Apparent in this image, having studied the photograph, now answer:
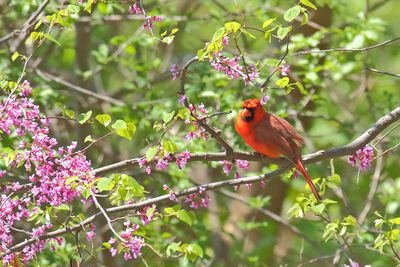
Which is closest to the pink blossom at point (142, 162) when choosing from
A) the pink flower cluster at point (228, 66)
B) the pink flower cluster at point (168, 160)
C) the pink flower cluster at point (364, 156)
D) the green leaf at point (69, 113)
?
the pink flower cluster at point (168, 160)

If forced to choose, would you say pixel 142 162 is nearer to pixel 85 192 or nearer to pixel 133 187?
pixel 133 187

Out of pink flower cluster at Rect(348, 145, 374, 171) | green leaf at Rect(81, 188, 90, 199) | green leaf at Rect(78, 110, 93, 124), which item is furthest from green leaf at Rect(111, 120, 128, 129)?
pink flower cluster at Rect(348, 145, 374, 171)

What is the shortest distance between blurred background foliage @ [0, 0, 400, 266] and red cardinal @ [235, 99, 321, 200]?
0.59 feet

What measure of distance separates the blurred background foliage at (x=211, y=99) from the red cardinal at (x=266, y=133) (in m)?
0.18

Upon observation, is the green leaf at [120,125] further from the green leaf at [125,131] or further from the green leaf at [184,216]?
the green leaf at [184,216]

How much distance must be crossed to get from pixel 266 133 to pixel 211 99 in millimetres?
1173

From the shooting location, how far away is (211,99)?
5363 mm

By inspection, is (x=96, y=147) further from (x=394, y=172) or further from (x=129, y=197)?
(x=129, y=197)

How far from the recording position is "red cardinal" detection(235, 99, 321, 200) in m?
4.14

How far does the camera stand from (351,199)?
303 inches

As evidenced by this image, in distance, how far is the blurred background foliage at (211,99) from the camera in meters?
5.23

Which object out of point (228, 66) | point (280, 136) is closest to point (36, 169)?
point (228, 66)

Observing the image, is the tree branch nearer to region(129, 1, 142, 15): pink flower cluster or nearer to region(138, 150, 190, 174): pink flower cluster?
region(138, 150, 190, 174): pink flower cluster

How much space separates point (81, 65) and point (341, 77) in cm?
216
